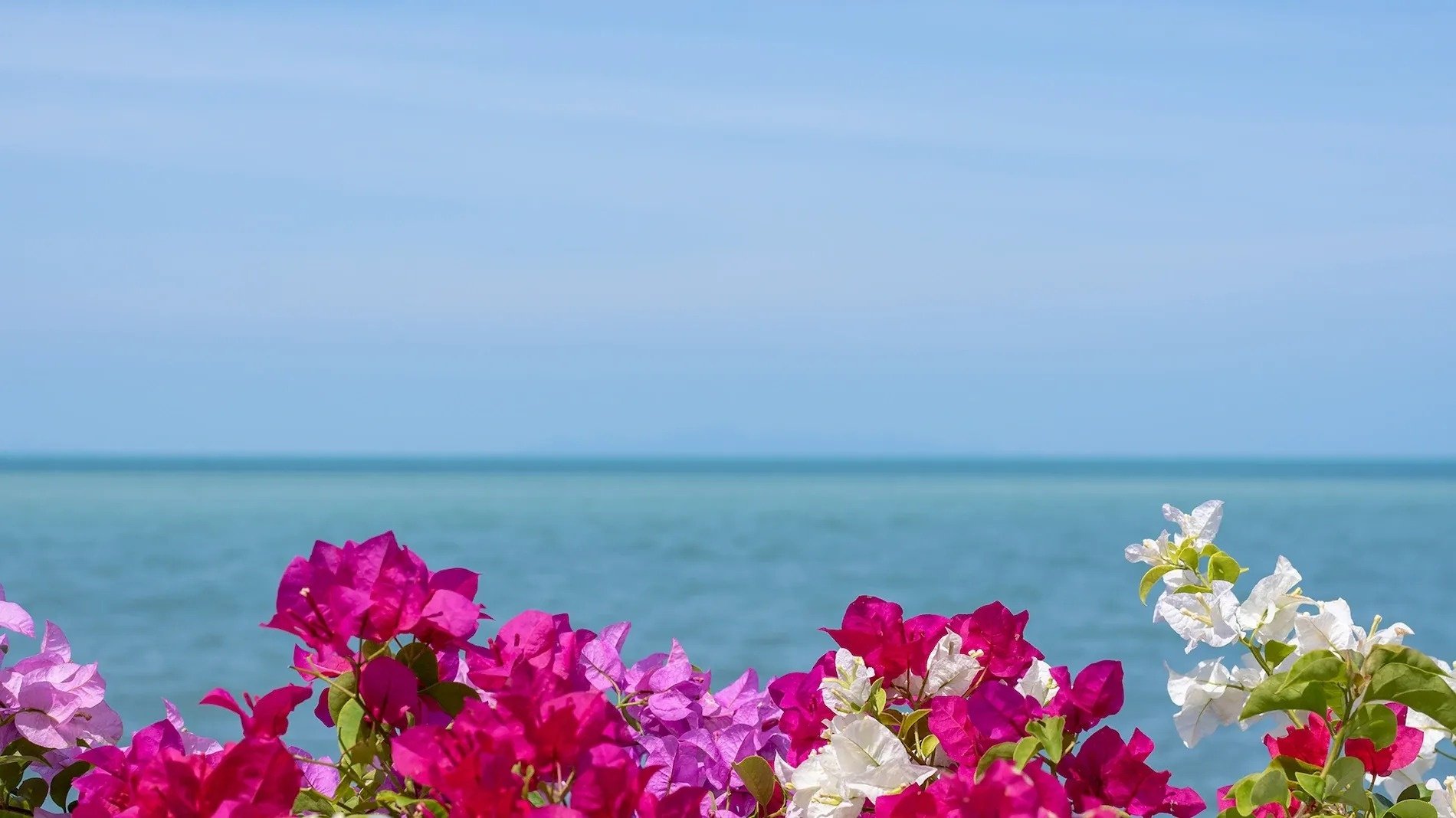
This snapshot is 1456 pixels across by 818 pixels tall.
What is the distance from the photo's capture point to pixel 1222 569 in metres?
1.33

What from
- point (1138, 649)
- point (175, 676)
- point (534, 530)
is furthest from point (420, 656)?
point (534, 530)

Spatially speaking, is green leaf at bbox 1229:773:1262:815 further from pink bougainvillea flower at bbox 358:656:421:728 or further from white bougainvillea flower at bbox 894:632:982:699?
pink bougainvillea flower at bbox 358:656:421:728

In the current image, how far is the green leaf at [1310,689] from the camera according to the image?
1156 millimetres

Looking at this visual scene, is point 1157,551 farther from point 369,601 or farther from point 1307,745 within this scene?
point 369,601

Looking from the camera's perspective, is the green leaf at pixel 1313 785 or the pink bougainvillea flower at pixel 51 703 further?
the pink bougainvillea flower at pixel 51 703

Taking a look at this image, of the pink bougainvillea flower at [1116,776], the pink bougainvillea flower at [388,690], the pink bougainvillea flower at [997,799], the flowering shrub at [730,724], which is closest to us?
the pink bougainvillea flower at [997,799]

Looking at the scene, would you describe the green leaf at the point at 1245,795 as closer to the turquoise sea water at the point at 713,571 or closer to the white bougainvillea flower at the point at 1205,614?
the white bougainvillea flower at the point at 1205,614

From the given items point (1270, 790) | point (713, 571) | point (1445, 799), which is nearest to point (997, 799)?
point (1270, 790)

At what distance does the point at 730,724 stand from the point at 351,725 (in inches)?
21.7

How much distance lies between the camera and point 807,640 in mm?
11625

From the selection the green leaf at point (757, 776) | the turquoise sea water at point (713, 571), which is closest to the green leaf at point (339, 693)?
the green leaf at point (757, 776)

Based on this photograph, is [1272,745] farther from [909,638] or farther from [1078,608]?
[1078,608]

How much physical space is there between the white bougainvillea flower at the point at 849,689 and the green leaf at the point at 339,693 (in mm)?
451

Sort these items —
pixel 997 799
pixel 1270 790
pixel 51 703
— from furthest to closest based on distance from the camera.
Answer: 1. pixel 51 703
2. pixel 1270 790
3. pixel 997 799
